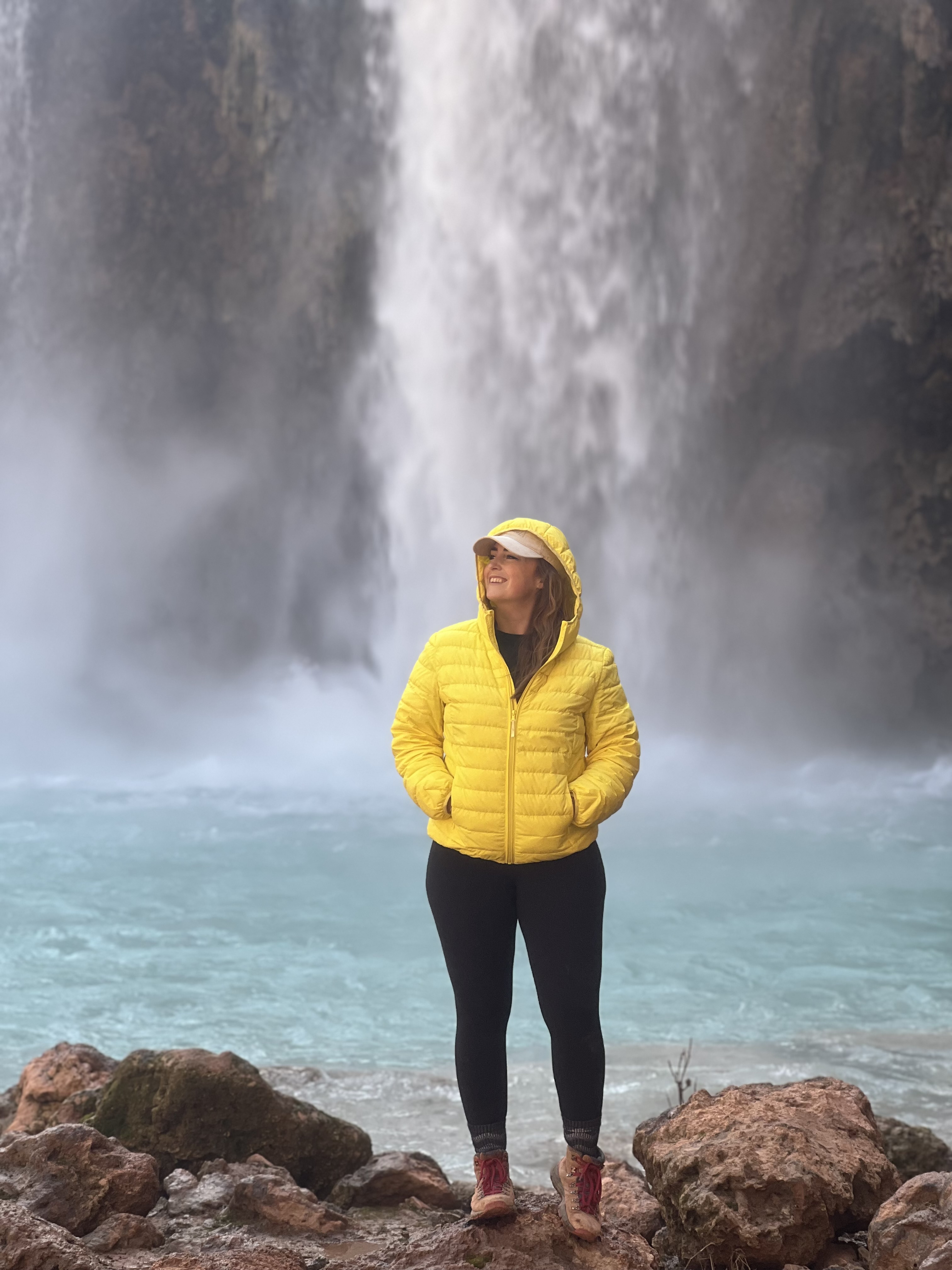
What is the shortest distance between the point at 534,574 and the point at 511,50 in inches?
548

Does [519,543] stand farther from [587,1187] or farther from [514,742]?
[587,1187]

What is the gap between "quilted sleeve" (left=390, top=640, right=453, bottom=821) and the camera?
2.59 meters

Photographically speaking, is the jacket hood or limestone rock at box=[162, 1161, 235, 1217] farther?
limestone rock at box=[162, 1161, 235, 1217]

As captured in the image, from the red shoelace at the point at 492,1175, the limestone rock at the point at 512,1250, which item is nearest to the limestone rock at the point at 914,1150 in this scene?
the limestone rock at the point at 512,1250

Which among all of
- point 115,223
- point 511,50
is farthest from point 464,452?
point 115,223

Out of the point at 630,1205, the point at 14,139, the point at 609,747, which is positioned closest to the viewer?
the point at 609,747

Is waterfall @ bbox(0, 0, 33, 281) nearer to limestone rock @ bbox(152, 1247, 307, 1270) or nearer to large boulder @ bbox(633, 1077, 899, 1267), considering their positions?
large boulder @ bbox(633, 1077, 899, 1267)

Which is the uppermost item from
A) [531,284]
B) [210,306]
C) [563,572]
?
[210,306]

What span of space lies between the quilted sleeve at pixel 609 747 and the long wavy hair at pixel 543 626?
0.14 meters

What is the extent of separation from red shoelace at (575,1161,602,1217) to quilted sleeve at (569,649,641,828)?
2.41 feet

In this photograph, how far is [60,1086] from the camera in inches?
163

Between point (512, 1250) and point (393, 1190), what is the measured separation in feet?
3.92

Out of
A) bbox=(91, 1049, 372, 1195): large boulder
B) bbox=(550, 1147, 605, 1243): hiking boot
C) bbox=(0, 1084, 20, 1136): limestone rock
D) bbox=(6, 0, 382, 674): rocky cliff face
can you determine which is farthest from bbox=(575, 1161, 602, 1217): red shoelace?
bbox=(6, 0, 382, 674): rocky cliff face

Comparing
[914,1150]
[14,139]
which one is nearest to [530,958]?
[914,1150]
